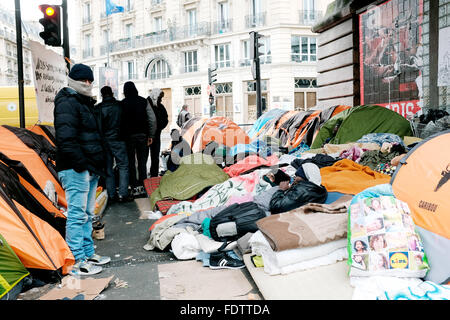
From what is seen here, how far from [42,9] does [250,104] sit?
21.7 meters

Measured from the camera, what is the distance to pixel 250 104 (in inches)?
1108

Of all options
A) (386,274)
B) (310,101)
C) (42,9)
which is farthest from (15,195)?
(310,101)

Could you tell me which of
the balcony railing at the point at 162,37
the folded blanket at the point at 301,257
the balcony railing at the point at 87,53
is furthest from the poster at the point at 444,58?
the balcony railing at the point at 87,53

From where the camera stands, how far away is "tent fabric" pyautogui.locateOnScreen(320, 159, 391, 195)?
4.23 metres

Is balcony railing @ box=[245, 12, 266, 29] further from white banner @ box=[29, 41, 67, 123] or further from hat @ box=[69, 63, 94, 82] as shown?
hat @ box=[69, 63, 94, 82]

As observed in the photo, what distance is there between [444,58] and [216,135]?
14.8 feet

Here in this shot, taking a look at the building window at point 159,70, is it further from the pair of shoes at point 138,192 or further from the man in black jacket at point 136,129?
the pair of shoes at point 138,192

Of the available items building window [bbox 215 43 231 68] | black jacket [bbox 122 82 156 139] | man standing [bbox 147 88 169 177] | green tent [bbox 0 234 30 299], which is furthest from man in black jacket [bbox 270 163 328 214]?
building window [bbox 215 43 231 68]

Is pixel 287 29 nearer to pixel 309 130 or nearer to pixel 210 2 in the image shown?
pixel 210 2

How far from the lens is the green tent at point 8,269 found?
9.46 feet

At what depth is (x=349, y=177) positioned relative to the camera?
4.55 m

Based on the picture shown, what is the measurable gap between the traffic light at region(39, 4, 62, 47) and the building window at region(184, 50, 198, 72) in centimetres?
2433

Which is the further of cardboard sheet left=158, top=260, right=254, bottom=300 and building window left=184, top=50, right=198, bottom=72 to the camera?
building window left=184, top=50, right=198, bottom=72

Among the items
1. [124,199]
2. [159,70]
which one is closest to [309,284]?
[124,199]
